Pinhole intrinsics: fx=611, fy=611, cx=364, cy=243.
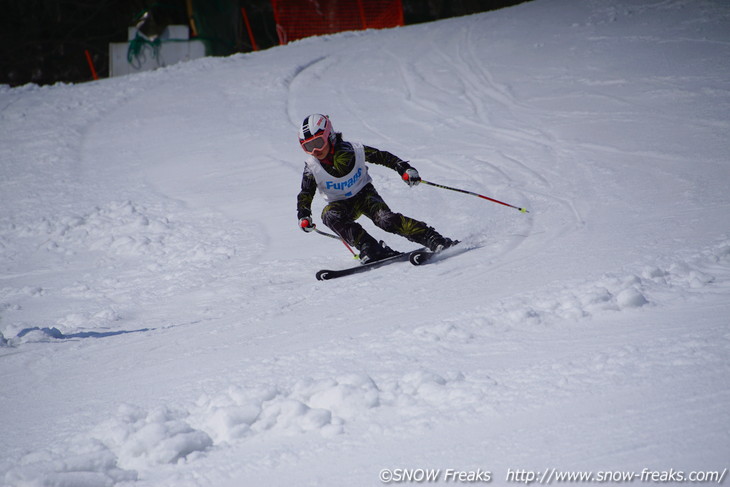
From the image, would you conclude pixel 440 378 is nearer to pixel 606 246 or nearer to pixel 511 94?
pixel 606 246

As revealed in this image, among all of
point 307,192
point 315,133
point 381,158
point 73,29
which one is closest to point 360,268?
point 307,192

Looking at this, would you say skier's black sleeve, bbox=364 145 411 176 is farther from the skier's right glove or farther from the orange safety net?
the orange safety net

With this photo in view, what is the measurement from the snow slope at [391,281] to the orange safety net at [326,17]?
23.4 feet

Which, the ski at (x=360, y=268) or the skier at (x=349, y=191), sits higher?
the skier at (x=349, y=191)

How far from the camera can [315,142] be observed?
529 cm

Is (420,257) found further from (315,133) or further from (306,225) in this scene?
(315,133)

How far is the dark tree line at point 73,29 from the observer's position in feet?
79.7

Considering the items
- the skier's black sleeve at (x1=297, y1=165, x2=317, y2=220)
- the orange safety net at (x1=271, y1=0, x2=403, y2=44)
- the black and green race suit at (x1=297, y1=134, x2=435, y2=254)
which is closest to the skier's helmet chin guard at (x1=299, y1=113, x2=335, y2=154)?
the black and green race suit at (x1=297, y1=134, x2=435, y2=254)

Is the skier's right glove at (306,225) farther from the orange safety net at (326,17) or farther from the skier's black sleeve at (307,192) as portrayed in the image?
the orange safety net at (326,17)

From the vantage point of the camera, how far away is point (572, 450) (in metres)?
2.24

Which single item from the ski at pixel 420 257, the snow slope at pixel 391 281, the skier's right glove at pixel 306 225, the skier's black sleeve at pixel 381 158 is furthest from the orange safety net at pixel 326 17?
the ski at pixel 420 257

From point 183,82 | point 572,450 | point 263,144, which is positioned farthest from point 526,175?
point 183,82

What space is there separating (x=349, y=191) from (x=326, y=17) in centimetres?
1499

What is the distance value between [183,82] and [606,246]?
35.2 ft
